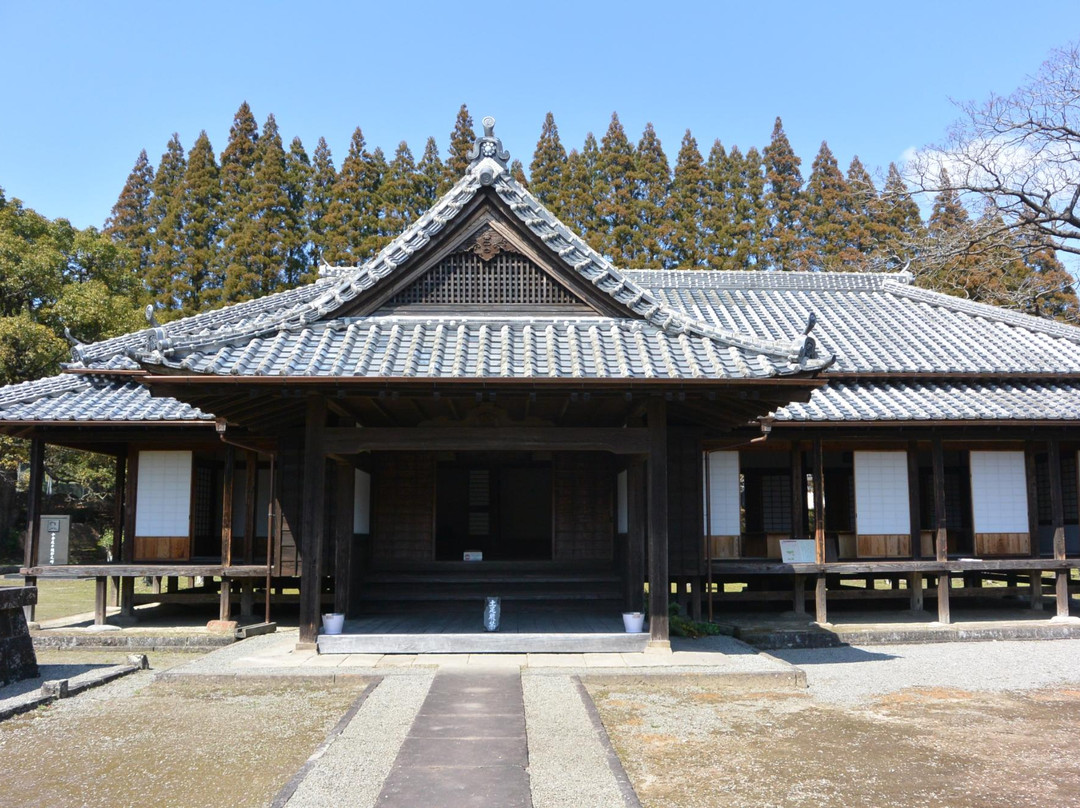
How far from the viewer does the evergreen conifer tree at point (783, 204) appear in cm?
3788

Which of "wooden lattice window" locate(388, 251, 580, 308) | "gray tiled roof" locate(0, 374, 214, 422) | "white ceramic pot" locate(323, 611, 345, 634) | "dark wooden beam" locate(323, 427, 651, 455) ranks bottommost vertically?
"white ceramic pot" locate(323, 611, 345, 634)

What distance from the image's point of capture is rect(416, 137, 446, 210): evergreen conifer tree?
38.7m

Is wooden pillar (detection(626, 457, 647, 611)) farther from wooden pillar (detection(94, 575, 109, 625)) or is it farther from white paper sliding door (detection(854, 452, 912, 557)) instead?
wooden pillar (detection(94, 575, 109, 625))

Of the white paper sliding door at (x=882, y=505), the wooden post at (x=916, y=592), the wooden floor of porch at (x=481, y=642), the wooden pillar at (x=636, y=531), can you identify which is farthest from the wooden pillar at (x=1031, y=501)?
the wooden floor of porch at (x=481, y=642)

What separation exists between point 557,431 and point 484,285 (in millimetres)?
2326

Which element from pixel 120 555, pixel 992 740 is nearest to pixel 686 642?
pixel 992 740

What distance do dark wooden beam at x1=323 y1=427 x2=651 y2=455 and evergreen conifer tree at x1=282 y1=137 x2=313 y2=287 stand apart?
2826 cm

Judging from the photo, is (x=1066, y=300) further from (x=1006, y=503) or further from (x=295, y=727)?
(x=295, y=727)

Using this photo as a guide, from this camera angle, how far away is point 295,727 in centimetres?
766

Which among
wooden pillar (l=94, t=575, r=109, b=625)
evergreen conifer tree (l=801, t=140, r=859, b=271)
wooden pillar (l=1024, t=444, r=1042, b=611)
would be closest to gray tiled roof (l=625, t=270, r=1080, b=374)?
wooden pillar (l=1024, t=444, r=1042, b=611)

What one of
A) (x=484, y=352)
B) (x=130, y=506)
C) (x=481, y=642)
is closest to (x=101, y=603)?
(x=130, y=506)

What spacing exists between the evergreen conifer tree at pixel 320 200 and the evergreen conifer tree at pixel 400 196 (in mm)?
2403

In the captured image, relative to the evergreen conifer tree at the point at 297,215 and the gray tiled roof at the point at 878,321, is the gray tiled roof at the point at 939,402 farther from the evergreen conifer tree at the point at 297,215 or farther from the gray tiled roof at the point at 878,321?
the evergreen conifer tree at the point at 297,215

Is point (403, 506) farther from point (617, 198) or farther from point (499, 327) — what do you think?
point (617, 198)
